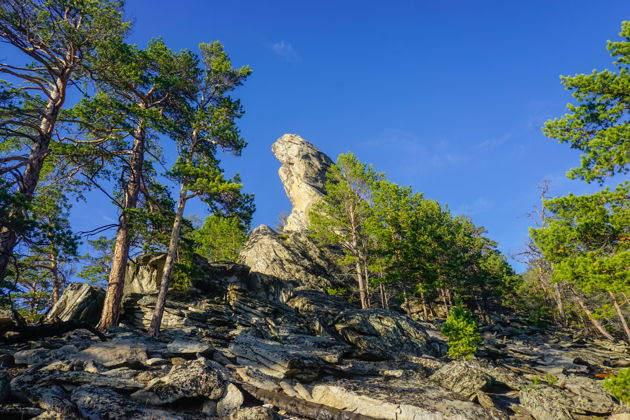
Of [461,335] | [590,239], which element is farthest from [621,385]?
[461,335]

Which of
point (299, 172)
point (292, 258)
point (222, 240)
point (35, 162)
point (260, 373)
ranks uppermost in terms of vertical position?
point (299, 172)

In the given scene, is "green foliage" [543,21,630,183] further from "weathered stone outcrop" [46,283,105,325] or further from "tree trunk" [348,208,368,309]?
"weathered stone outcrop" [46,283,105,325]

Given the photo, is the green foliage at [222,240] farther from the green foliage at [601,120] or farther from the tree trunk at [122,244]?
the green foliage at [601,120]

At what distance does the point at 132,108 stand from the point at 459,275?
1384 inches

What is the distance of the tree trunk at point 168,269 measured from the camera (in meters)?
13.1

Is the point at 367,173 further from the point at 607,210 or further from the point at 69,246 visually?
the point at 69,246

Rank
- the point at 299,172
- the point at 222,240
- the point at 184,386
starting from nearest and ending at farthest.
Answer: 1. the point at 184,386
2. the point at 222,240
3. the point at 299,172

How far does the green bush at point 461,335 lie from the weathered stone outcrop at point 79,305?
17.8 metres

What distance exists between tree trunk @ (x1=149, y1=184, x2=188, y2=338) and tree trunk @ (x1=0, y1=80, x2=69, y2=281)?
17.3 ft

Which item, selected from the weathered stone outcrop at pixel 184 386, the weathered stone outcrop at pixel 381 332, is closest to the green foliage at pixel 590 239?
the weathered stone outcrop at pixel 381 332

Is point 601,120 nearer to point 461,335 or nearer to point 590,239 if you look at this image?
point 590,239

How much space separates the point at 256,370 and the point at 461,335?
12.5m

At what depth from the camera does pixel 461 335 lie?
16562 mm

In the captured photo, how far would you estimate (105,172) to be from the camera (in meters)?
15.0
